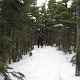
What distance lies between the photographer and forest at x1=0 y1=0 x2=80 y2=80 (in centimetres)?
920

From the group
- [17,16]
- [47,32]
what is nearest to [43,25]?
[47,32]

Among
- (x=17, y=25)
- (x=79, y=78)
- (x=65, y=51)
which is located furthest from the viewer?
(x=65, y=51)

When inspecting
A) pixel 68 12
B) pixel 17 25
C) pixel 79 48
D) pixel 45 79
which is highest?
pixel 68 12

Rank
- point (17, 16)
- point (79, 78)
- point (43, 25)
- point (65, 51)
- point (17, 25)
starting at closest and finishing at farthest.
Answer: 1. point (79, 78)
2. point (17, 25)
3. point (17, 16)
4. point (65, 51)
5. point (43, 25)

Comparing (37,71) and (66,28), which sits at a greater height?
(66,28)

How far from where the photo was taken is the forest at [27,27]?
30.2 feet

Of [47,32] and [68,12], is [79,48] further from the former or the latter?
[47,32]

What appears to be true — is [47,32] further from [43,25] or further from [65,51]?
[65,51]

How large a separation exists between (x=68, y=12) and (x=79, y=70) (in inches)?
409

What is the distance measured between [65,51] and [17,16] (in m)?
9.01

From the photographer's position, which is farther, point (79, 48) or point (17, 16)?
point (17, 16)

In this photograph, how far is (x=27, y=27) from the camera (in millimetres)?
15094

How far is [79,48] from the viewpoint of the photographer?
11.0 meters

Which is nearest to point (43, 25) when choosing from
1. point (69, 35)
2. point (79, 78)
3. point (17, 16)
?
point (69, 35)
